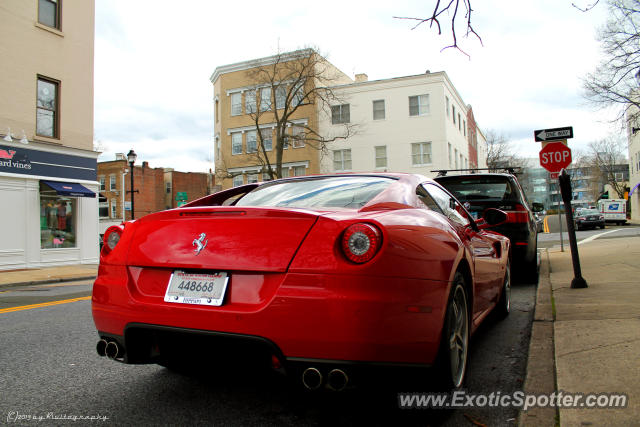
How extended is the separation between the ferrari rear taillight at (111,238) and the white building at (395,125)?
32398 mm

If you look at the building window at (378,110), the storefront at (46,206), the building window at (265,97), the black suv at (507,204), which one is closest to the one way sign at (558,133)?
the black suv at (507,204)

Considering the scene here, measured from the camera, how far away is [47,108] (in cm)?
1744

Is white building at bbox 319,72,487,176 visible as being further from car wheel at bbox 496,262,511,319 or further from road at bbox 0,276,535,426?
road at bbox 0,276,535,426

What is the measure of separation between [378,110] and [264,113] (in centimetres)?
897

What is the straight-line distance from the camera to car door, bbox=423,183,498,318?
3576mm

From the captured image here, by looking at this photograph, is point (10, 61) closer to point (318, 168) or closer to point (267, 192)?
point (267, 192)

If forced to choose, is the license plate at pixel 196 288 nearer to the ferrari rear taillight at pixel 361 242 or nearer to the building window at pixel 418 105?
the ferrari rear taillight at pixel 361 242

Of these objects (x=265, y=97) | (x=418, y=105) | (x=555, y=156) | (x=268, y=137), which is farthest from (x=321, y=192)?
(x=268, y=137)

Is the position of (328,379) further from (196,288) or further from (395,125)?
(395,125)

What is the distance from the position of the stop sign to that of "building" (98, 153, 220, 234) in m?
38.1

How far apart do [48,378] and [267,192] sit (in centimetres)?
208

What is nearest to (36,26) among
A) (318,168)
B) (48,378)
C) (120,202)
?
(48,378)

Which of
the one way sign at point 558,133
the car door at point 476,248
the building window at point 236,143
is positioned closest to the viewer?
the car door at point 476,248

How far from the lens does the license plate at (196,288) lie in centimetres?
248
